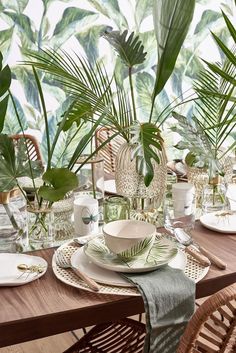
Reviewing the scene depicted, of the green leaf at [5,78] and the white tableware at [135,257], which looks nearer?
the white tableware at [135,257]

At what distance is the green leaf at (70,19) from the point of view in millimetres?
3188

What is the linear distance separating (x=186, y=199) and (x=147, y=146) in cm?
27

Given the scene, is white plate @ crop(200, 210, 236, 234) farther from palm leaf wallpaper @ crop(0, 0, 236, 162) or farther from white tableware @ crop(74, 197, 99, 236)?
palm leaf wallpaper @ crop(0, 0, 236, 162)

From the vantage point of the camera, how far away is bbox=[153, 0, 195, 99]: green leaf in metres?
1.64

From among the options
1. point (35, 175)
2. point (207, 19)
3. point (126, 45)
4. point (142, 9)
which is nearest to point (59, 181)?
point (35, 175)

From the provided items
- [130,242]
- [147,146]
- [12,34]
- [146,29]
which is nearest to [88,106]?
[147,146]

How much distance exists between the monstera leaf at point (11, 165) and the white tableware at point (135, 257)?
0.81 ft

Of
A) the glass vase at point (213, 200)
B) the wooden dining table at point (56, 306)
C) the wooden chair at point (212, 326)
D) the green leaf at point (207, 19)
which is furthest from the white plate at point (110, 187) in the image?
the green leaf at point (207, 19)

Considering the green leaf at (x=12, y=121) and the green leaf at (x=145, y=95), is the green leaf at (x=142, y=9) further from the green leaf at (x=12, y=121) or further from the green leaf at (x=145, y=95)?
the green leaf at (x=12, y=121)

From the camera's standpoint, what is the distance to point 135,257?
1337mm

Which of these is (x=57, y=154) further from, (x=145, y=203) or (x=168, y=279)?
(x=168, y=279)

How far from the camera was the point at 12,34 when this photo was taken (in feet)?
10.1

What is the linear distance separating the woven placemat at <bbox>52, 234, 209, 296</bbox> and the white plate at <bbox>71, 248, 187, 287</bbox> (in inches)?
0.5

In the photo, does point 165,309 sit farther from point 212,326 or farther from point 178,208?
point 178,208
